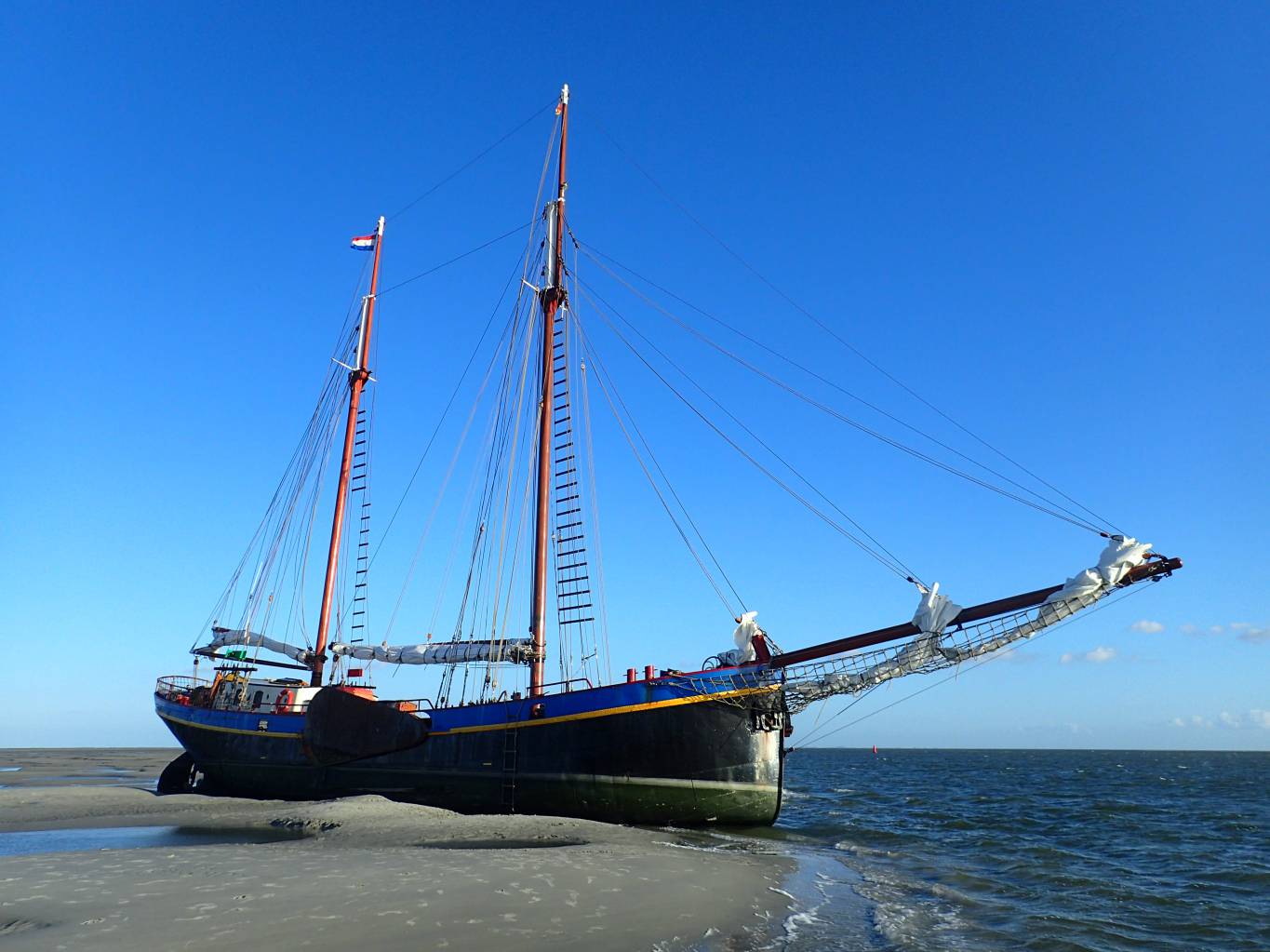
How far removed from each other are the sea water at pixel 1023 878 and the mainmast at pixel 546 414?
30.8 ft

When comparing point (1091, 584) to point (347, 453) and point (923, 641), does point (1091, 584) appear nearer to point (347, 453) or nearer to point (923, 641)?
point (923, 641)

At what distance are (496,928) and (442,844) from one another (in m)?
8.93

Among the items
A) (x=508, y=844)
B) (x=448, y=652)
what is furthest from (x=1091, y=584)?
(x=448, y=652)

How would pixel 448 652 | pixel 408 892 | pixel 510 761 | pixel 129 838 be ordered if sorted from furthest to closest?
pixel 448 652
pixel 510 761
pixel 129 838
pixel 408 892

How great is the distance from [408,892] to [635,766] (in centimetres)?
1096

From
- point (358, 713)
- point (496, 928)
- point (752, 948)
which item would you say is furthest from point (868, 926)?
point (358, 713)

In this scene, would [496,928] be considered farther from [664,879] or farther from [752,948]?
[664,879]

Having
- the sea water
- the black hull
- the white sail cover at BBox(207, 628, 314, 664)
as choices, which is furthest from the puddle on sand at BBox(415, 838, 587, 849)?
the white sail cover at BBox(207, 628, 314, 664)

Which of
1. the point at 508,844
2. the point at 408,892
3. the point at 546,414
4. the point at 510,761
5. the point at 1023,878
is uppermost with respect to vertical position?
the point at 546,414

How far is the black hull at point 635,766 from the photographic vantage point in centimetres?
2319

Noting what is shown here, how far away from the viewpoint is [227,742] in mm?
32969

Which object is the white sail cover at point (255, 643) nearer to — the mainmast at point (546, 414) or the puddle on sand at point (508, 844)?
the mainmast at point (546, 414)

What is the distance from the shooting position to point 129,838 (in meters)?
21.5

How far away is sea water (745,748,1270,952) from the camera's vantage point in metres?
13.5
